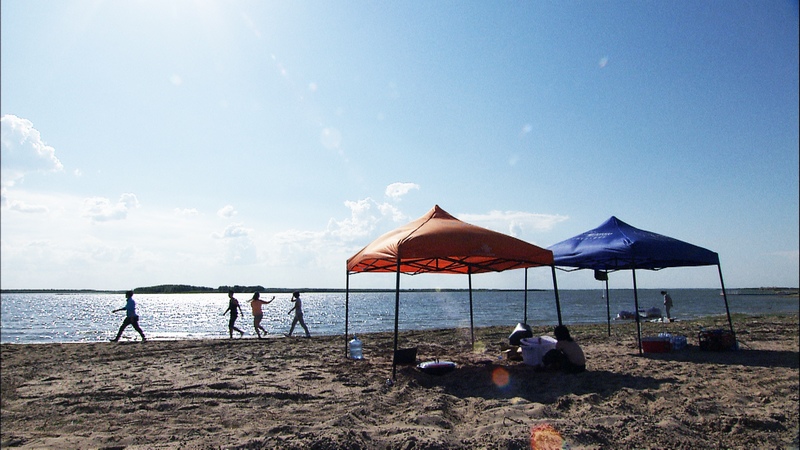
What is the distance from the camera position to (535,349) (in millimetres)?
7980

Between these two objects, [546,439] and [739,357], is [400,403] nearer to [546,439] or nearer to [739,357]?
[546,439]

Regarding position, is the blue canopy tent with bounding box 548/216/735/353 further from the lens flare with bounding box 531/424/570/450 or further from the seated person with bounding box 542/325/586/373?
the lens flare with bounding box 531/424/570/450

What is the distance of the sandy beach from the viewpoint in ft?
15.0

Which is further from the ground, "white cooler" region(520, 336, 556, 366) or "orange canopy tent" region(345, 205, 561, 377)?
"orange canopy tent" region(345, 205, 561, 377)

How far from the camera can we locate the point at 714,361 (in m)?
8.60

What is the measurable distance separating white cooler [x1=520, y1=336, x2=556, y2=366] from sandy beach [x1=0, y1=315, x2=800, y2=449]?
11.1 inches

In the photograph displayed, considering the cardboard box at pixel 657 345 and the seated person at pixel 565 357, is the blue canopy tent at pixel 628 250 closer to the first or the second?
the cardboard box at pixel 657 345

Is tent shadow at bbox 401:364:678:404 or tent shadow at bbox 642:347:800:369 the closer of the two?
tent shadow at bbox 401:364:678:404

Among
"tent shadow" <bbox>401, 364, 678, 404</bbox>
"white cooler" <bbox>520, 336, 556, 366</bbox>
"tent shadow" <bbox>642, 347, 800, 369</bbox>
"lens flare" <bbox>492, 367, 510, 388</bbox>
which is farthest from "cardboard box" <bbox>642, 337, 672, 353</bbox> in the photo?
"lens flare" <bbox>492, 367, 510, 388</bbox>

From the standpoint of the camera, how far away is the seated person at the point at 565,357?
7.41 metres

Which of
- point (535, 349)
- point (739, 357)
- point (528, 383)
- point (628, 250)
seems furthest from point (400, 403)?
point (739, 357)

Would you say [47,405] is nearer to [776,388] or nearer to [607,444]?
→ [607,444]

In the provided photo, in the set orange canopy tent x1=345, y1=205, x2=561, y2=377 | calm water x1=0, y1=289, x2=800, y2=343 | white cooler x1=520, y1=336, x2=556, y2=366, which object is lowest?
calm water x1=0, y1=289, x2=800, y2=343

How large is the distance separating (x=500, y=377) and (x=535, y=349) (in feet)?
3.14
